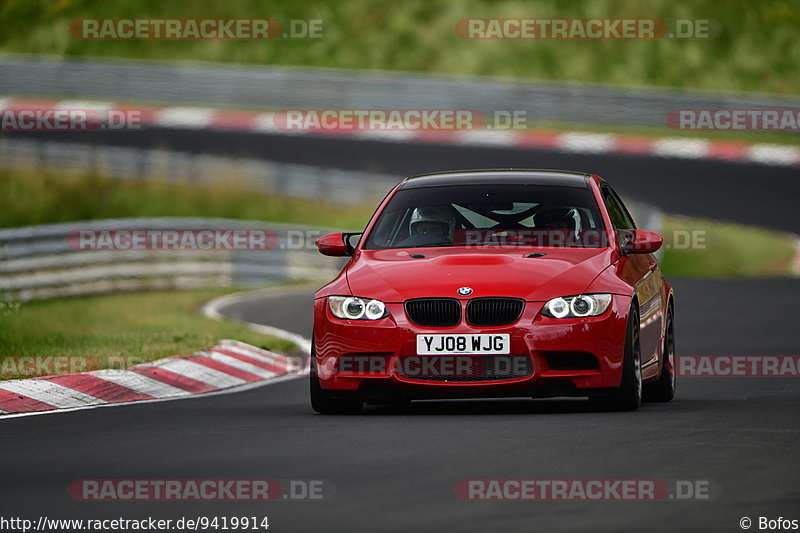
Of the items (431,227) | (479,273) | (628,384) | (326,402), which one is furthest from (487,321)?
(431,227)

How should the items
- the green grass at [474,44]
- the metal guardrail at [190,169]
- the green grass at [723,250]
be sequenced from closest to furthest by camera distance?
the green grass at [723,250] → the metal guardrail at [190,169] → the green grass at [474,44]

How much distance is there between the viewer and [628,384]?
10.3 m

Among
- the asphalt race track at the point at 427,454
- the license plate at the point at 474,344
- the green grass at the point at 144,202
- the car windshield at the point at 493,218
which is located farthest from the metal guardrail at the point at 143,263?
the license plate at the point at 474,344

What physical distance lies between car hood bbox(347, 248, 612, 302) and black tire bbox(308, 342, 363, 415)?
22.2 inches

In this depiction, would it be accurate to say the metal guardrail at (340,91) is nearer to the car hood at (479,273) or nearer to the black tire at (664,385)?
the black tire at (664,385)

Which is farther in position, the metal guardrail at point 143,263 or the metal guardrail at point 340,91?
the metal guardrail at point 340,91

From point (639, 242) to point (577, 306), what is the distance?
1000mm

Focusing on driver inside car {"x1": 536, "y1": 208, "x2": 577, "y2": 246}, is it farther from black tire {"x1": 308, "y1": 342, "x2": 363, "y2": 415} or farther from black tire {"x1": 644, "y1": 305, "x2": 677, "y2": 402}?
black tire {"x1": 308, "y1": 342, "x2": 363, "y2": 415}

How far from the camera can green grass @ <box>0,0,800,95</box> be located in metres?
43.2

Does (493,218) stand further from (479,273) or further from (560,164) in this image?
(560,164)

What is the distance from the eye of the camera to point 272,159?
35500 millimetres

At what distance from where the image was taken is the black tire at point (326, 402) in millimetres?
10484

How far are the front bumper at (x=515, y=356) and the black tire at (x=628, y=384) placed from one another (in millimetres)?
88

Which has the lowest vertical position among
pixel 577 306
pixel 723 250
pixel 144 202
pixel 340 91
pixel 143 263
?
pixel 723 250
